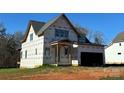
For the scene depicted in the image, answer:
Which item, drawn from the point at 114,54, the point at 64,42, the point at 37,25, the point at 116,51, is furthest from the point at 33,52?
the point at 116,51

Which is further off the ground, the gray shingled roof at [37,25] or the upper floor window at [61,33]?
the gray shingled roof at [37,25]

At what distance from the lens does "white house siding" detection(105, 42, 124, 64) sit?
46.0m

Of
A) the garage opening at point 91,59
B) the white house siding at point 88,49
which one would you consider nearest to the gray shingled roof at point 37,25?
the white house siding at point 88,49

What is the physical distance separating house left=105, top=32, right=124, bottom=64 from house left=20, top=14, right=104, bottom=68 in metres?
16.9

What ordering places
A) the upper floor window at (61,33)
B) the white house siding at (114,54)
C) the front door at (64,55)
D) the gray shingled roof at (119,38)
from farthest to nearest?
the gray shingled roof at (119,38) < the white house siding at (114,54) < the upper floor window at (61,33) < the front door at (64,55)

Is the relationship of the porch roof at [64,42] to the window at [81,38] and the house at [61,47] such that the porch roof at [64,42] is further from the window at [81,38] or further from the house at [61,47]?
the window at [81,38]

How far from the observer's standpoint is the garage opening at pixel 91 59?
29.0m

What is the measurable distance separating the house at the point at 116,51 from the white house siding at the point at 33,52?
19.2 m

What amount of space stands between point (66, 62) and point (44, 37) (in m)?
4.06

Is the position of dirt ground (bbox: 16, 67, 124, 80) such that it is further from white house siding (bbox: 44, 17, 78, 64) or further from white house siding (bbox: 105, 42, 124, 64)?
white house siding (bbox: 105, 42, 124, 64)

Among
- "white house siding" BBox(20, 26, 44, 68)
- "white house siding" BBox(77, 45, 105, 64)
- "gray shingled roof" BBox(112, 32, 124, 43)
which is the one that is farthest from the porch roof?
"gray shingled roof" BBox(112, 32, 124, 43)

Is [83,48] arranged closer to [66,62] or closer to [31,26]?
[66,62]

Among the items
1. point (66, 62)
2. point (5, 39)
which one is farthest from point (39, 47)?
point (5, 39)

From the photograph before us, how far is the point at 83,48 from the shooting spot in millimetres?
28656
